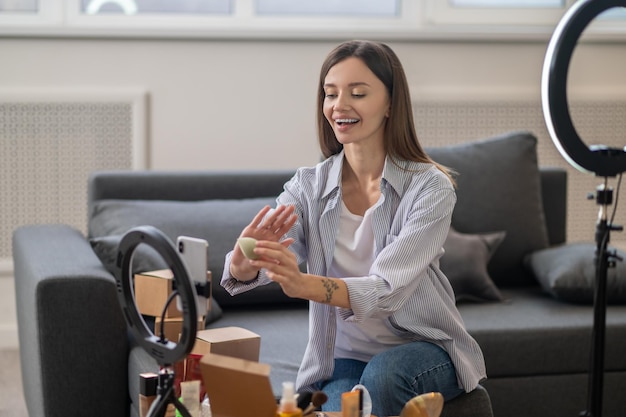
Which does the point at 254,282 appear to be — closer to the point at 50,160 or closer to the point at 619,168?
the point at 619,168

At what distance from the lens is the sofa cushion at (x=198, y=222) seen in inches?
108

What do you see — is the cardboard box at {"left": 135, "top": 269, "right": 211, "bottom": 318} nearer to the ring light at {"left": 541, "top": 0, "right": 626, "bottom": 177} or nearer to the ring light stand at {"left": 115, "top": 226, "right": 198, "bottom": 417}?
the ring light stand at {"left": 115, "top": 226, "right": 198, "bottom": 417}

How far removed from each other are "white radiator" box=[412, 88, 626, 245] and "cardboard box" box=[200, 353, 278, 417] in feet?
8.31

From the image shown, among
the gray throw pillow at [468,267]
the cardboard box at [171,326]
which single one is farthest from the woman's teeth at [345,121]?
the gray throw pillow at [468,267]

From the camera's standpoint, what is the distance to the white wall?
12.0 feet

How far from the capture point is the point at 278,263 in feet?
5.29

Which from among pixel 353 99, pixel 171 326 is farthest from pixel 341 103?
pixel 171 326

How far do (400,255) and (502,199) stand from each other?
136 centimetres

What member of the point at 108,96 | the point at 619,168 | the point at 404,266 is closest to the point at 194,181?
the point at 108,96

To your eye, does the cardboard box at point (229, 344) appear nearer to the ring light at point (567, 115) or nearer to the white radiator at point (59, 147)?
the ring light at point (567, 115)

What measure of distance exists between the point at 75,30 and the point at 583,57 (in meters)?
2.12

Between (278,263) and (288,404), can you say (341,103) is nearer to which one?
(278,263)

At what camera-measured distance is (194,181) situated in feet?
10.0

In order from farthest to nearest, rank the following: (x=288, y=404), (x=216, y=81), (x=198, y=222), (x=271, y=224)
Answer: (x=216, y=81), (x=198, y=222), (x=271, y=224), (x=288, y=404)
